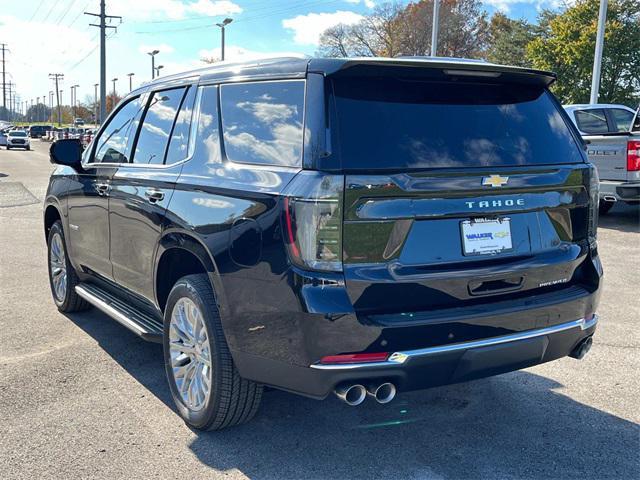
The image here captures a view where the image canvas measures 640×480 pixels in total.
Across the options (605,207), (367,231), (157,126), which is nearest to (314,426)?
(367,231)

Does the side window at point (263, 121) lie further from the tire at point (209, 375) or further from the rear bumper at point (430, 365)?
the rear bumper at point (430, 365)

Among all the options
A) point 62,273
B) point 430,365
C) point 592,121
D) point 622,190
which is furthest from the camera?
point 592,121

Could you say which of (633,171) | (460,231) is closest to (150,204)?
(460,231)

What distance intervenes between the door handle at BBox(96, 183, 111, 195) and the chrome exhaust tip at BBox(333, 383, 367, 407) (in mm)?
2511

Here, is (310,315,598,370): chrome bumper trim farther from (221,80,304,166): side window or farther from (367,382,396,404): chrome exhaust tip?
(221,80,304,166): side window

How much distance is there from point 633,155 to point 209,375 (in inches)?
355

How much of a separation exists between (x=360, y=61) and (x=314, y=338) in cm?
123

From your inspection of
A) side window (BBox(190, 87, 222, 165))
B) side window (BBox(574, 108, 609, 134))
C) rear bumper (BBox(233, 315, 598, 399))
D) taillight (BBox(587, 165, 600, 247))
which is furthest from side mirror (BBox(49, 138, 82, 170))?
side window (BBox(574, 108, 609, 134))

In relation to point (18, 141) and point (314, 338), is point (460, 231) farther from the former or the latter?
point (18, 141)

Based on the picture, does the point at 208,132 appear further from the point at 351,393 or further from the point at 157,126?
the point at 351,393

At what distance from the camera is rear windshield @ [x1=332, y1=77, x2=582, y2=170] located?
2.87m

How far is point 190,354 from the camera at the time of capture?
11.8ft

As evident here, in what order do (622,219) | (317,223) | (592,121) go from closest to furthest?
(317,223), (622,219), (592,121)

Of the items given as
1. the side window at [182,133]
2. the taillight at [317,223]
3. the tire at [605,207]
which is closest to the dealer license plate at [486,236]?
the taillight at [317,223]
